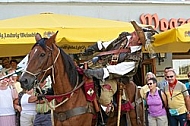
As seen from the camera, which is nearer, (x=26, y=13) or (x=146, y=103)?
(x=146, y=103)

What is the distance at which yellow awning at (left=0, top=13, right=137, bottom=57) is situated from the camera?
23.2ft

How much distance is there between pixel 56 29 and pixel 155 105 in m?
2.39

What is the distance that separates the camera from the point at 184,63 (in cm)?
1262

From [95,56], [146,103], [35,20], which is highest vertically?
[35,20]

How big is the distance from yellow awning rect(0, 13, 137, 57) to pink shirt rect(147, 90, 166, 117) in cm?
138

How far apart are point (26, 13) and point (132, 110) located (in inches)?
223

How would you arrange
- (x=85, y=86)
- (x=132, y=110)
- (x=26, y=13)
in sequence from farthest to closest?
(x=26, y=13)
(x=132, y=110)
(x=85, y=86)

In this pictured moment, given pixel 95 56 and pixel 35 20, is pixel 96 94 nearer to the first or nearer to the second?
pixel 95 56

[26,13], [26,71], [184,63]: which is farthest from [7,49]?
[184,63]

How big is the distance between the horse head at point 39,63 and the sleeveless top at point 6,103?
246cm

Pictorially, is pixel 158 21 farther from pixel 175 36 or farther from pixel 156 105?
pixel 156 105

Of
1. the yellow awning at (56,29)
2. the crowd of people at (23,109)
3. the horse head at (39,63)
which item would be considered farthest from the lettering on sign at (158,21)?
the horse head at (39,63)

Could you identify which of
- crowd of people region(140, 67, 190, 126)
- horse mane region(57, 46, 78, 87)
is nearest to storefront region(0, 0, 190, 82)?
crowd of people region(140, 67, 190, 126)

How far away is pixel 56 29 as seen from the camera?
287 inches
